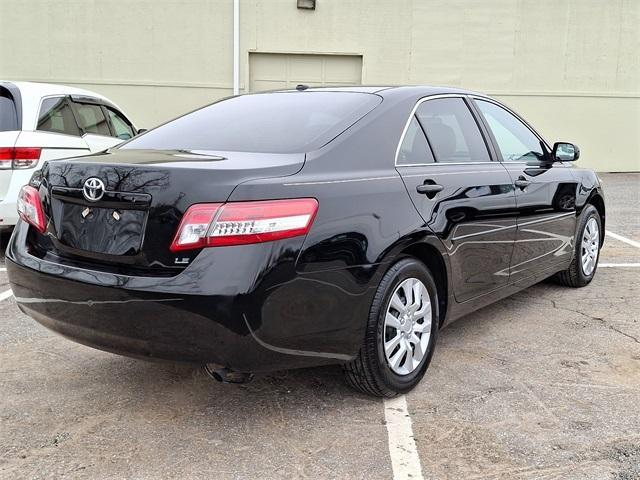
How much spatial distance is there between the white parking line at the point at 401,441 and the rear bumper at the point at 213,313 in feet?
1.31

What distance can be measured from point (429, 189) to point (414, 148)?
0.26 metres

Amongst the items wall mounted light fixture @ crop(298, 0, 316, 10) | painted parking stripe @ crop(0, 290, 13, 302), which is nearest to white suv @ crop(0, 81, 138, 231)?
→ painted parking stripe @ crop(0, 290, 13, 302)

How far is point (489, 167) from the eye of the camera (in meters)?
3.83

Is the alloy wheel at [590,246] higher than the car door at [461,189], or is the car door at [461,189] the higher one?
the car door at [461,189]

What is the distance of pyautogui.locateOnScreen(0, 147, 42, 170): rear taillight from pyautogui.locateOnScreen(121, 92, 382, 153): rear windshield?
2651 millimetres

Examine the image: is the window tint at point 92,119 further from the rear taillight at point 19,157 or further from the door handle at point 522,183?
the door handle at point 522,183

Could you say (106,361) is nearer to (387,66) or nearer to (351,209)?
(351,209)

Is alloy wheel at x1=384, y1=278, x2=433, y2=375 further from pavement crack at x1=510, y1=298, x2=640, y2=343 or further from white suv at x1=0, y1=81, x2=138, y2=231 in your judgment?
white suv at x1=0, y1=81, x2=138, y2=231

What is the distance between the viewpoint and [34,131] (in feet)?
19.3

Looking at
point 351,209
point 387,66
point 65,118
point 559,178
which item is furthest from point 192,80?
point 351,209

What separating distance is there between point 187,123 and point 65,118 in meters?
3.45

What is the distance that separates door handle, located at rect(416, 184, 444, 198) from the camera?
125 inches

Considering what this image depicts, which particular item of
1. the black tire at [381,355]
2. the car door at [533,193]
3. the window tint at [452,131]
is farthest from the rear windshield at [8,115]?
the black tire at [381,355]

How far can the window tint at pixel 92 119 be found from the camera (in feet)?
22.6
